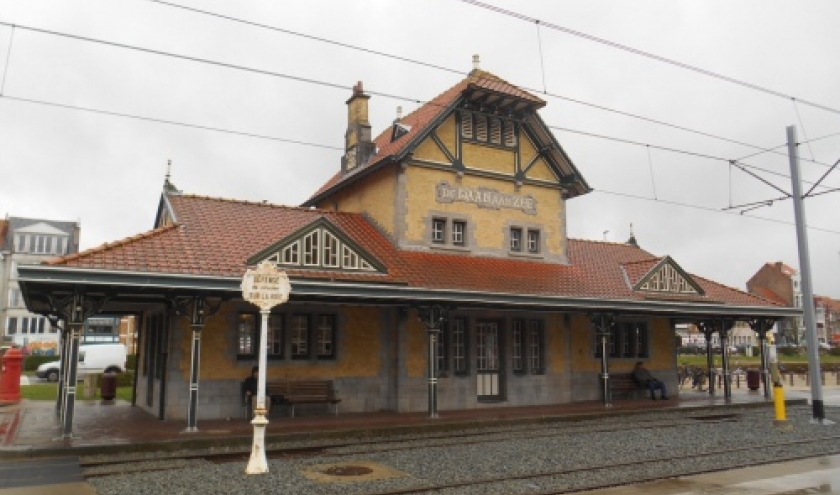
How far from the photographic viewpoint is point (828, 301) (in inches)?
4018

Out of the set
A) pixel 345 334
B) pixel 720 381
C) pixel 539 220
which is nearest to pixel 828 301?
pixel 720 381

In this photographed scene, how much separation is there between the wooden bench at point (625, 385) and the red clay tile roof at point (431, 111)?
28.2ft

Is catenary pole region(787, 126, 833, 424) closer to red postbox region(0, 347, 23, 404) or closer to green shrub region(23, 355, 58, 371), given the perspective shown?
red postbox region(0, 347, 23, 404)

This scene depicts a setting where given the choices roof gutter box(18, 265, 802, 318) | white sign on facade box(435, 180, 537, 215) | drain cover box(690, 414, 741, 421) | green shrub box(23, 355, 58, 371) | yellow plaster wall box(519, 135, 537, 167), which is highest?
yellow plaster wall box(519, 135, 537, 167)

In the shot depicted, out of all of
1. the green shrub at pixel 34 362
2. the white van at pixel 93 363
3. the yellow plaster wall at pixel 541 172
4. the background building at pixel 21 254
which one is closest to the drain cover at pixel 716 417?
the yellow plaster wall at pixel 541 172

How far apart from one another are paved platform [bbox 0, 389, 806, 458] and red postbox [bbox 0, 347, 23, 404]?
21.6 inches

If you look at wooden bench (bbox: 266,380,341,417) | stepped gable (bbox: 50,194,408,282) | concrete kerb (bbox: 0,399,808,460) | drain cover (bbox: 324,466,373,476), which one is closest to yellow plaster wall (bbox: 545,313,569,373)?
concrete kerb (bbox: 0,399,808,460)

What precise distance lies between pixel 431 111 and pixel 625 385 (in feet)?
33.5

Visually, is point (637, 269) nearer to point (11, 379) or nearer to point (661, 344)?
point (661, 344)

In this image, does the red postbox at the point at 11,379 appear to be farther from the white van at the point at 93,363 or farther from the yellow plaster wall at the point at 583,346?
the yellow plaster wall at the point at 583,346

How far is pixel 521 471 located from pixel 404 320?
7277 mm

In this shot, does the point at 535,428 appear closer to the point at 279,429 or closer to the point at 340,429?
the point at 340,429

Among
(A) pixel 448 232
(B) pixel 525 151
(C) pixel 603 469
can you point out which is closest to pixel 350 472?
(C) pixel 603 469

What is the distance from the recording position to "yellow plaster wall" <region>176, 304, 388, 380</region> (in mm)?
14422
